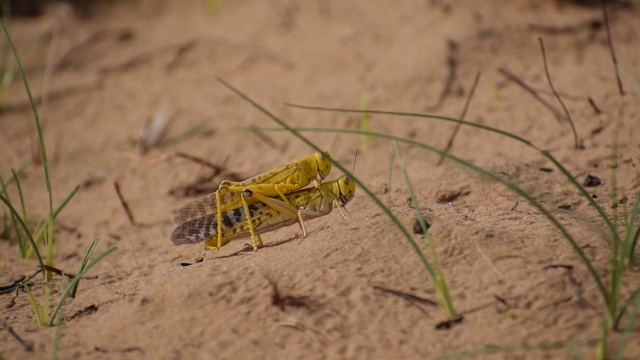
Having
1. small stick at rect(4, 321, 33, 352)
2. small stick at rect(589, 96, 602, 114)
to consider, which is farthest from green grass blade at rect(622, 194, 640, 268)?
small stick at rect(4, 321, 33, 352)

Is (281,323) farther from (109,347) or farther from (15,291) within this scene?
(15,291)

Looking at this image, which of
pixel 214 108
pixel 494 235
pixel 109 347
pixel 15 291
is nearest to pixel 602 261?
pixel 494 235

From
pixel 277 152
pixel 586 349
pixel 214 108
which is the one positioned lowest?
pixel 586 349

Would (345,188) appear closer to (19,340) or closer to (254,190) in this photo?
(254,190)

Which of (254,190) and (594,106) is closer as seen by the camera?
(254,190)

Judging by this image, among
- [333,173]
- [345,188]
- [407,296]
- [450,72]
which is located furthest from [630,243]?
[450,72]

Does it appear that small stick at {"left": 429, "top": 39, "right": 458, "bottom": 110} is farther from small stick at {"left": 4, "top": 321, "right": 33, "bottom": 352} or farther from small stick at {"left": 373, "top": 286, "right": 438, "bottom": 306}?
small stick at {"left": 4, "top": 321, "right": 33, "bottom": 352}
